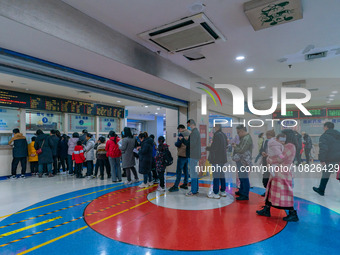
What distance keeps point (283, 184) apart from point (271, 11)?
2348 mm

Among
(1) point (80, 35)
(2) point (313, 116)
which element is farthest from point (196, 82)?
(2) point (313, 116)

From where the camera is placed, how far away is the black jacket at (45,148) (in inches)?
254

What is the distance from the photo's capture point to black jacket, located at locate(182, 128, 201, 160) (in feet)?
14.8

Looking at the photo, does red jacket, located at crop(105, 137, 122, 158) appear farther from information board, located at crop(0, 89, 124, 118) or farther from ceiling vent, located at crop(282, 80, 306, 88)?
ceiling vent, located at crop(282, 80, 306, 88)

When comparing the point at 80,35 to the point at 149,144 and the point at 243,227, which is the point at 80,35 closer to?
the point at 149,144

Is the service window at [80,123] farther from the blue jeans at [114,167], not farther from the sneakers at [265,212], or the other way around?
the sneakers at [265,212]

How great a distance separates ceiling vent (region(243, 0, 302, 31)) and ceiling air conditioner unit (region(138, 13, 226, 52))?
53 centimetres

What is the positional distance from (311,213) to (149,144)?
11.0ft

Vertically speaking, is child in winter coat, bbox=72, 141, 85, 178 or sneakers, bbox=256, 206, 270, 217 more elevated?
child in winter coat, bbox=72, 141, 85, 178

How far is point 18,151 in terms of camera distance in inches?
241

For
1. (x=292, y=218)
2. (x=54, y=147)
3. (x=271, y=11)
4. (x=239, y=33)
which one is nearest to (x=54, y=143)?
(x=54, y=147)

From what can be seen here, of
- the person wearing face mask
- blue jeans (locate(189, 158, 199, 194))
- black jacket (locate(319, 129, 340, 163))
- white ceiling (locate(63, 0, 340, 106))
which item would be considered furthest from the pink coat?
black jacket (locate(319, 129, 340, 163))

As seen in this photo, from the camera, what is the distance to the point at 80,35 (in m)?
2.77

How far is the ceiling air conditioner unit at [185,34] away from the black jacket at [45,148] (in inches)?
196
